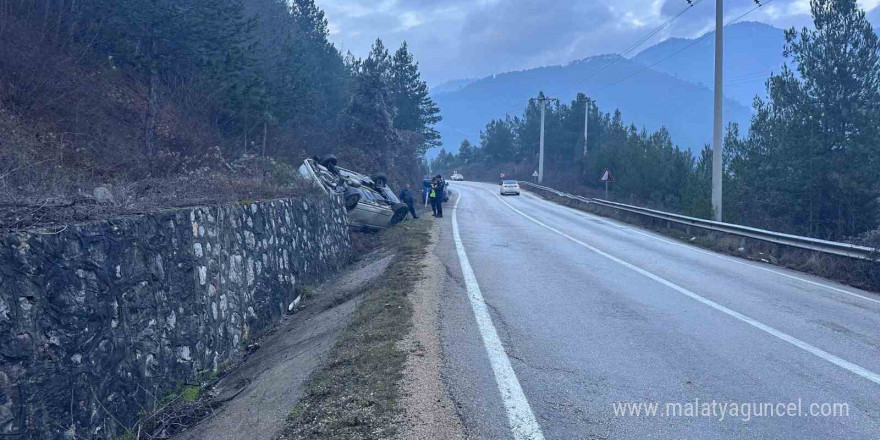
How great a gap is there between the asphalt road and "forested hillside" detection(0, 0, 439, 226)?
3812 millimetres

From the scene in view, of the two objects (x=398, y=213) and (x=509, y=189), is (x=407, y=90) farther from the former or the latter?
(x=398, y=213)

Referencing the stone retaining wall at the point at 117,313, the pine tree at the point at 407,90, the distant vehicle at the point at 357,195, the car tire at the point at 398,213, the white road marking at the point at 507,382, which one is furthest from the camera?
the pine tree at the point at 407,90

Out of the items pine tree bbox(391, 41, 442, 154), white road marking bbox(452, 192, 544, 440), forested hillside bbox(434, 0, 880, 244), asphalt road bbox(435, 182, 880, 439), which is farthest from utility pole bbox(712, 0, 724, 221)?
pine tree bbox(391, 41, 442, 154)

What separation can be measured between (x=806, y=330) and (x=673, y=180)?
3784 centimetres

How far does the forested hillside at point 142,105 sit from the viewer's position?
33.7 ft

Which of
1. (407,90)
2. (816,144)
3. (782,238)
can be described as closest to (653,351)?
(782,238)

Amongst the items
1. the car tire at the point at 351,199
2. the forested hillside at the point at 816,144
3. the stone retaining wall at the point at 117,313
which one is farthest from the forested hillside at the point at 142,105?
the forested hillside at the point at 816,144

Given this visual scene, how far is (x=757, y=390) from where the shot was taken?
5406 mm

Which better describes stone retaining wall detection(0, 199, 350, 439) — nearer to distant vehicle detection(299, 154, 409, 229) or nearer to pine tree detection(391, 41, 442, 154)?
distant vehicle detection(299, 154, 409, 229)

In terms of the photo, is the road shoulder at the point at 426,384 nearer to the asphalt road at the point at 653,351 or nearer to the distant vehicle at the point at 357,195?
the asphalt road at the point at 653,351

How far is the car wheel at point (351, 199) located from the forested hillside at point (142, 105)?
1898mm

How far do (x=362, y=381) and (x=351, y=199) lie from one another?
12.5 metres

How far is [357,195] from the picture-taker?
1762 centimetres

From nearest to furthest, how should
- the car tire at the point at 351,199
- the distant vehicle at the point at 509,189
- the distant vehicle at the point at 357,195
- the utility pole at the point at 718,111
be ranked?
the car tire at the point at 351,199 → the distant vehicle at the point at 357,195 → the utility pole at the point at 718,111 → the distant vehicle at the point at 509,189
